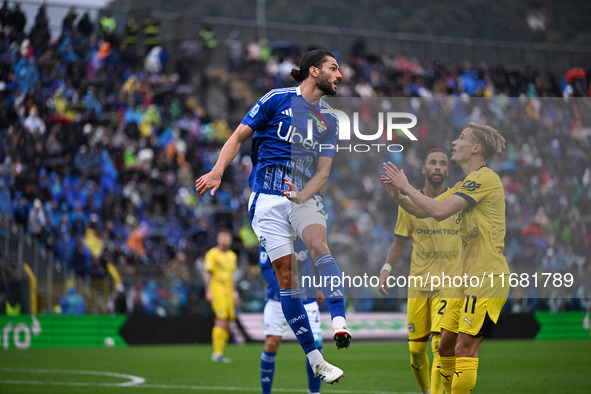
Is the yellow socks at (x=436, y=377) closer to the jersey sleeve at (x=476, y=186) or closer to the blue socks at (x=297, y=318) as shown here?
the blue socks at (x=297, y=318)

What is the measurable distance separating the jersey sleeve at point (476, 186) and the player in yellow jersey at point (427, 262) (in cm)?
55

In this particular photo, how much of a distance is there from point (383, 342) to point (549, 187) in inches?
504

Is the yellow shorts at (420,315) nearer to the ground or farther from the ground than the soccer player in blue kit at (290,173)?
nearer to the ground

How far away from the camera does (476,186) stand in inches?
281

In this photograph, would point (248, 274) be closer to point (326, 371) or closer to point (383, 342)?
point (383, 342)

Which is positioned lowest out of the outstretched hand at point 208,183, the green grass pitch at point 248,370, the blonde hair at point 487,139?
the green grass pitch at point 248,370

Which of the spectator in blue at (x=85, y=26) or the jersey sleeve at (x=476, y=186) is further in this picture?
the spectator in blue at (x=85, y=26)

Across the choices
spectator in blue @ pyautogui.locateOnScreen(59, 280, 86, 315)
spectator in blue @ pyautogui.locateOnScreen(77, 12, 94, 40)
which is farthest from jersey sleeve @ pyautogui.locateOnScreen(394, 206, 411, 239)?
spectator in blue @ pyautogui.locateOnScreen(77, 12, 94, 40)

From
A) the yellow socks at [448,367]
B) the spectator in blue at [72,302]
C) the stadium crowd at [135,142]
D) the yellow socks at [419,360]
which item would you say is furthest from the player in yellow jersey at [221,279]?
the yellow socks at [448,367]

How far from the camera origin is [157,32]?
25984 mm

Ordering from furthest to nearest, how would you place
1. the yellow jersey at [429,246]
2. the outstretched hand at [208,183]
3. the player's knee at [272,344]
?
the player's knee at [272,344] → the yellow jersey at [429,246] → the outstretched hand at [208,183]

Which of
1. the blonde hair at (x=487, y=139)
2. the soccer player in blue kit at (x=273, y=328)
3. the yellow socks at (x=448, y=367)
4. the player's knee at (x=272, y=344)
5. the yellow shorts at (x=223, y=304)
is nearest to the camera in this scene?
the blonde hair at (x=487, y=139)

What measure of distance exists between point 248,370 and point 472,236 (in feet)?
23.2

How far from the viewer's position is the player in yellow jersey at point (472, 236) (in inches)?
275
